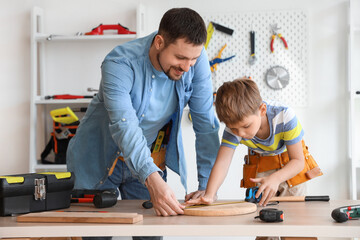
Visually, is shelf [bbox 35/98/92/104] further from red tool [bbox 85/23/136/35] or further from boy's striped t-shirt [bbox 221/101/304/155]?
boy's striped t-shirt [bbox 221/101/304/155]

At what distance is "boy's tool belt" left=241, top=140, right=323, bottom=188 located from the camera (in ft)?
6.49

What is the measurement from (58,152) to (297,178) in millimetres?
1938

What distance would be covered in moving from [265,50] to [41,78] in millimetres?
1642

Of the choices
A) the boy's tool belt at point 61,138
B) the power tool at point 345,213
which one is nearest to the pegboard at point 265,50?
the boy's tool belt at point 61,138

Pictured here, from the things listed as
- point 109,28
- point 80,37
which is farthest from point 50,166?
point 109,28

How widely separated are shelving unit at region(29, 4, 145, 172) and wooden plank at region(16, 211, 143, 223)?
6.38ft

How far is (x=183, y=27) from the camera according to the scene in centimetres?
161

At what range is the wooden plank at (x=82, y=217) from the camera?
1.37 metres

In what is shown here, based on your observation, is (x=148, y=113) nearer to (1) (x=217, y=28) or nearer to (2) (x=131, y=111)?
(2) (x=131, y=111)

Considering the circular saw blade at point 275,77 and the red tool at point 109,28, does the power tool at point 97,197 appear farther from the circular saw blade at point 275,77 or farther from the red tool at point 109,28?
the circular saw blade at point 275,77

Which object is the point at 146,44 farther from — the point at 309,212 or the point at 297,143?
the point at 309,212

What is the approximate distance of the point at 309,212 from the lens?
1.49 metres

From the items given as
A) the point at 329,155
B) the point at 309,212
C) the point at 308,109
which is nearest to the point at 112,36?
the point at 308,109

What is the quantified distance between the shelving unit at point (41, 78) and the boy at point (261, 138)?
1.69 meters
